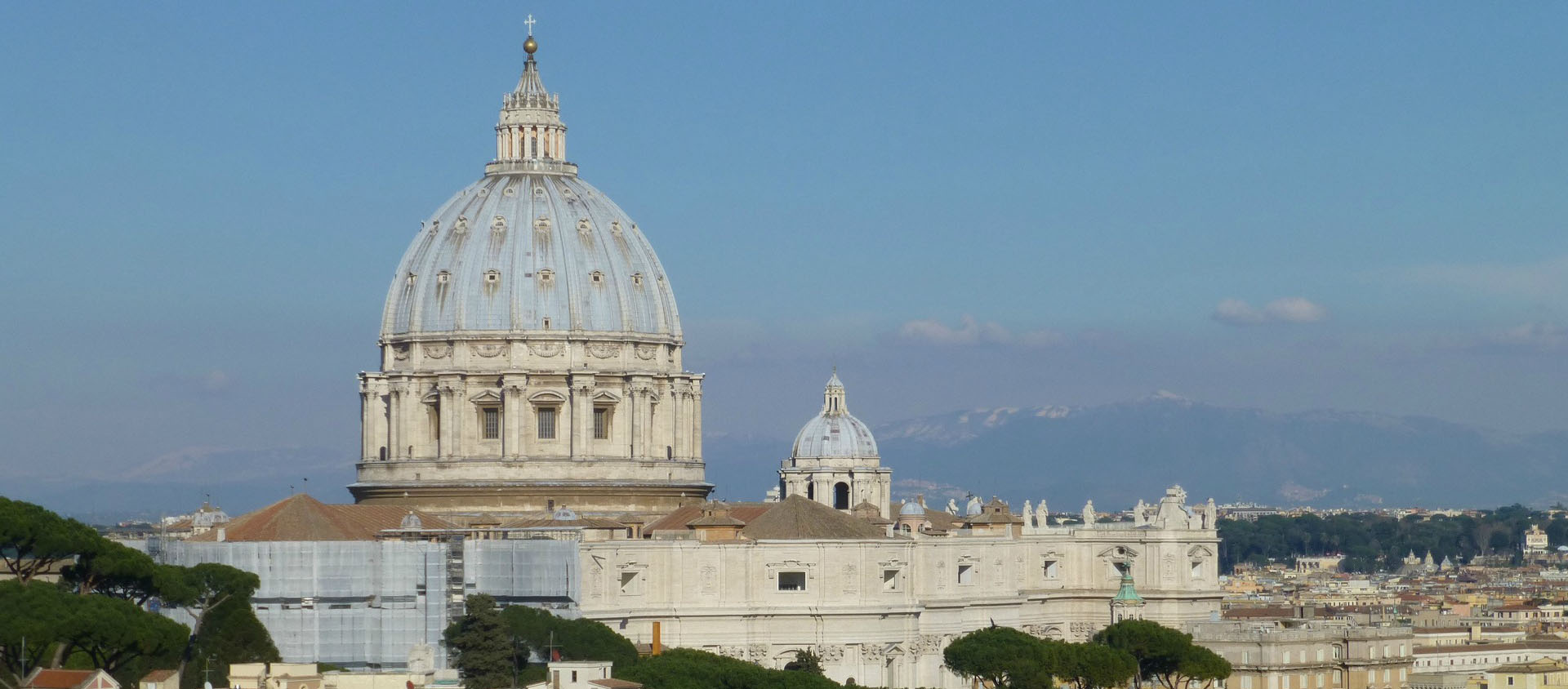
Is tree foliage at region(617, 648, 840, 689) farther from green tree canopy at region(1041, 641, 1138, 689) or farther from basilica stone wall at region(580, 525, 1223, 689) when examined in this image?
green tree canopy at region(1041, 641, 1138, 689)

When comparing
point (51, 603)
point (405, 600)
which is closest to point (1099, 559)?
point (405, 600)

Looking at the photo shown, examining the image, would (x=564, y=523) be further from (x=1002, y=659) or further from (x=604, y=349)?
(x=1002, y=659)

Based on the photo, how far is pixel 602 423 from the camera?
405ft

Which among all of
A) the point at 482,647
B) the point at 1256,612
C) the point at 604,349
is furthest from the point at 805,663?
the point at 1256,612

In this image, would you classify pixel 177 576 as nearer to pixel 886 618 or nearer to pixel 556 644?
pixel 556 644

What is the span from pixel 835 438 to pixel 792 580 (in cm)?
5125

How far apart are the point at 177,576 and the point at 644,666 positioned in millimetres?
12378

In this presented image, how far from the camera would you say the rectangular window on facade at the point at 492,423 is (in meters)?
123

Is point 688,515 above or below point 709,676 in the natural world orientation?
above

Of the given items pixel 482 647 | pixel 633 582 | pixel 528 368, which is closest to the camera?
pixel 482 647

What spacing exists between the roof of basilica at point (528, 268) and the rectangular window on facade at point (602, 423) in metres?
2.66

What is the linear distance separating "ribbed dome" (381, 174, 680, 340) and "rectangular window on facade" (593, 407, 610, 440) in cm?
273

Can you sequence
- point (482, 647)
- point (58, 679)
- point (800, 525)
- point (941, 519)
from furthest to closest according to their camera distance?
point (941, 519), point (800, 525), point (482, 647), point (58, 679)

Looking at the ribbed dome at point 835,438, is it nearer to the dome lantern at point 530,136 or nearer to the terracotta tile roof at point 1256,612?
the terracotta tile roof at point 1256,612
